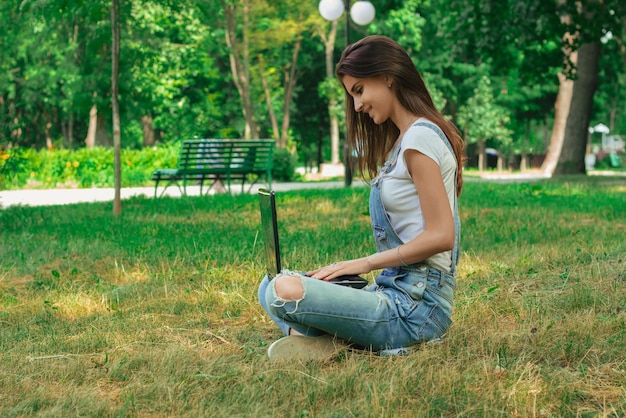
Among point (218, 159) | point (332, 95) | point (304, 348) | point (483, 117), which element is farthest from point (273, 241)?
point (483, 117)

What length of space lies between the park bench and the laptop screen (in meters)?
11.1

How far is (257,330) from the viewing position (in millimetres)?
4375

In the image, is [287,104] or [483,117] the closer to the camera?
[287,104]

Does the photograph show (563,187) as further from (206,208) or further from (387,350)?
(387,350)

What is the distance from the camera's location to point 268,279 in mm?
3621

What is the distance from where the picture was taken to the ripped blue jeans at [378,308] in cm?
334

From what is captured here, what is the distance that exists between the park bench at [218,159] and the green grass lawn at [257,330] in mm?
6225

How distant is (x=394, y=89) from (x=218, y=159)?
11943 millimetres

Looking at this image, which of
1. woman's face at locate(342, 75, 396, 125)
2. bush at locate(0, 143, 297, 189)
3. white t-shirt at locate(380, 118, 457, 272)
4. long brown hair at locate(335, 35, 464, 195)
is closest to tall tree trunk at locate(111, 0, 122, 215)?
long brown hair at locate(335, 35, 464, 195)

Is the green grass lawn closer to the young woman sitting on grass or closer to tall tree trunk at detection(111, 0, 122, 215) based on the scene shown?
the young woman sitting on grass

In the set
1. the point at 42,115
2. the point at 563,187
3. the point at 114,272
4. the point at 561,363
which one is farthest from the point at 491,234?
the point at 42,115

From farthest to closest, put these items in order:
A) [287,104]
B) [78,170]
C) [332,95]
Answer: [287,104] → [332,95] → [78,170]

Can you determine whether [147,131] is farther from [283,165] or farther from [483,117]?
[483,117]

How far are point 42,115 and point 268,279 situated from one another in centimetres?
3858
